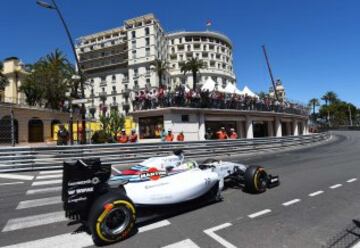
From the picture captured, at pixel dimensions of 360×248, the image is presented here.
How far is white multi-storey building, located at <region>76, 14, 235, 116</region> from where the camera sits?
7206cm

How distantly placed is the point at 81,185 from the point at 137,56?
236 ft

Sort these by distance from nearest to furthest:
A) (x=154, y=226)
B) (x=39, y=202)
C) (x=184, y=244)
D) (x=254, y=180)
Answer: (x=184, y=244) → (x=154, y=226) → (x=39, y=202) → (x=254, y=180)

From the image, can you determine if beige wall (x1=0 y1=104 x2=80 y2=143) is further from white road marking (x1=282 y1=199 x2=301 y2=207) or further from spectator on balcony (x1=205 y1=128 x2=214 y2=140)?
white road marking (x1=282 y1=199 x2=301 y2=207)

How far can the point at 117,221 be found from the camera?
13.8ft

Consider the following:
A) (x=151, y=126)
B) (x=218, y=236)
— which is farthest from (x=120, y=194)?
(x=151, y=126)

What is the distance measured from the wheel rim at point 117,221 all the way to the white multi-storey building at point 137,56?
208 ft

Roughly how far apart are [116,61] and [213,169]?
77086mm

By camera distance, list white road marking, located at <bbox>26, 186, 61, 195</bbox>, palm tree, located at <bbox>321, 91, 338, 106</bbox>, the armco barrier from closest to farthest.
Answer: white road marking, located at <bbox>26, 186, 61, 195</bbox>, the armco barrier, palm tree, located at <bbox>321, 91, 338, 106</bbox>

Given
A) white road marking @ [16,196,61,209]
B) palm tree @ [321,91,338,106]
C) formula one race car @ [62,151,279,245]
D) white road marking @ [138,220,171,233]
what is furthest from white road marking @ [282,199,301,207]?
palm tree @ [321,91,338,106]

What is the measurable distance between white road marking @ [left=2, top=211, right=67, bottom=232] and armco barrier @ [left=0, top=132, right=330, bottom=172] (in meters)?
6.43

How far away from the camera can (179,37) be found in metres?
90.8

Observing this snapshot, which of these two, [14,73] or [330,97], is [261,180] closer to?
[14,73]

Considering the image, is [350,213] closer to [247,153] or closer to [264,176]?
[264,176]

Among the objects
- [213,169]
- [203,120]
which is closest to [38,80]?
[203,120]
